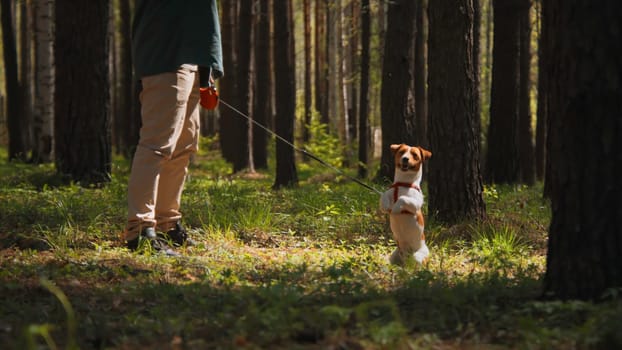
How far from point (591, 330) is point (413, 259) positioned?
2.09m

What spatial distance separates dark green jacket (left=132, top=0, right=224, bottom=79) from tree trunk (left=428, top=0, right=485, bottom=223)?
7.86 ft

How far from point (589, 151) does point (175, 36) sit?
3345 mm

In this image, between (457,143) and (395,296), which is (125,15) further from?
(395,296)

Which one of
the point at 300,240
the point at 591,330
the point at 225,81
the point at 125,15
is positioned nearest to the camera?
the point at 591,330

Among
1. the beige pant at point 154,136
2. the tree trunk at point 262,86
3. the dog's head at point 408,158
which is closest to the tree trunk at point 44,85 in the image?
the tree trunk at point 262,86

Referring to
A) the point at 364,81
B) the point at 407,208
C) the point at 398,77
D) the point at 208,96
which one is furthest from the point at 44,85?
the point at 407,208

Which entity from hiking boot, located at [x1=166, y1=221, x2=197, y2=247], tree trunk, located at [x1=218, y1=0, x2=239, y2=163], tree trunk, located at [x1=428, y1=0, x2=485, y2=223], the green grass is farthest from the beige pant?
tree trunk, located at [x1=218, y1=0, x2=239, y2=163]

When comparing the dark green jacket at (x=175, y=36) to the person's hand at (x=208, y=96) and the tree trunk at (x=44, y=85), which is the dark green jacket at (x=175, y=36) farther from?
the tree trunk at (x=44, y=85)

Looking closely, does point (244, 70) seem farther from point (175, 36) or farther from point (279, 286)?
point (279, 286)

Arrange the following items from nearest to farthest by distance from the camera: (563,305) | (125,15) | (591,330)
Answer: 1. (591,330)
2. (563,305)
3. (125,15)

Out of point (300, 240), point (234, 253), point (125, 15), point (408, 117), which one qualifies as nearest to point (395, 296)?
point (234, 253)

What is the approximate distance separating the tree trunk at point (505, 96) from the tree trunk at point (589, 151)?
793 cm

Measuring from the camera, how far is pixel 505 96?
38.4ft

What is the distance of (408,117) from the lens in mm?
12164
